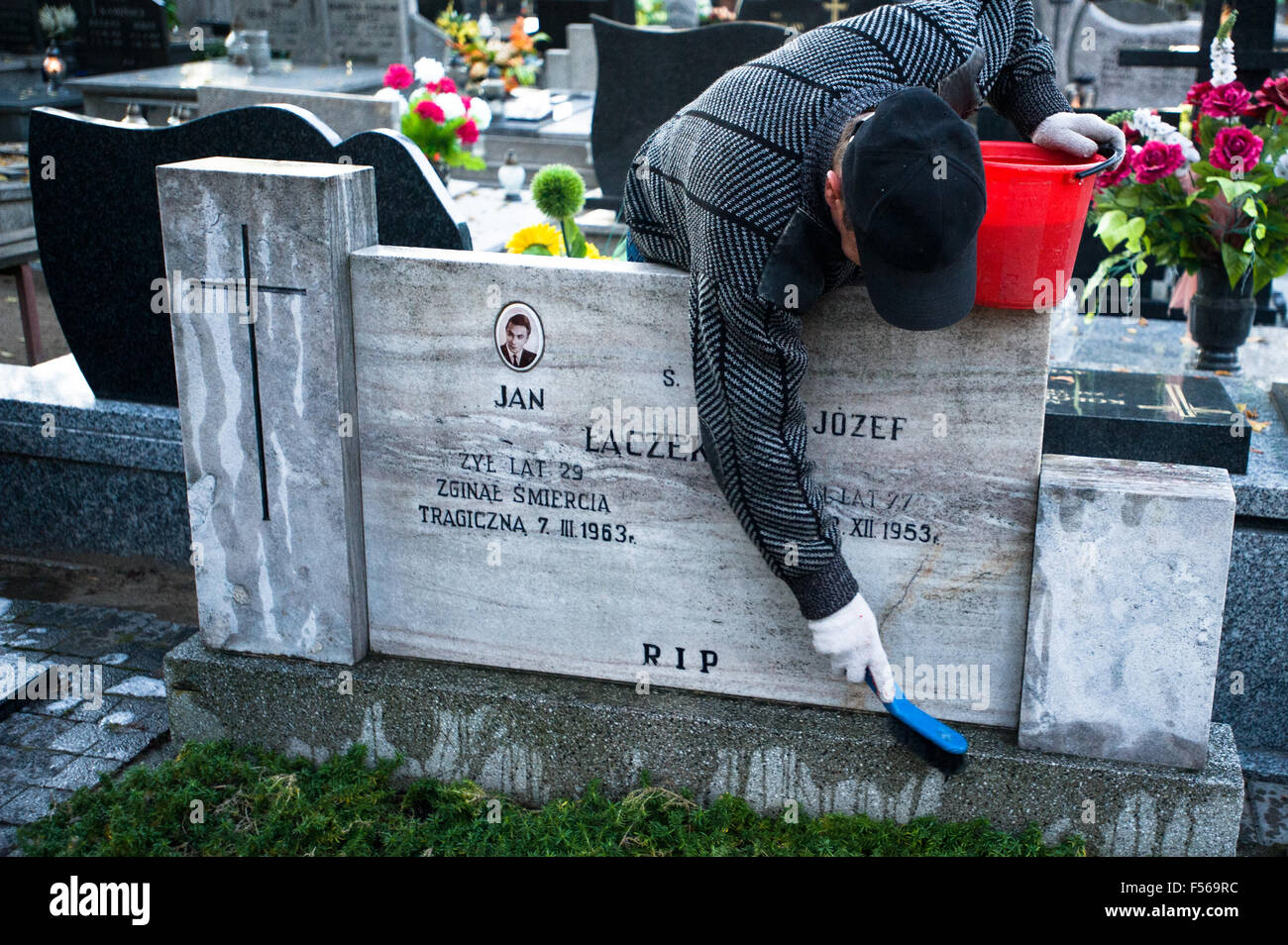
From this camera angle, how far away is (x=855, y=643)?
2.74 m

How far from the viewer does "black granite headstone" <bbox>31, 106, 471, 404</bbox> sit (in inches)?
161

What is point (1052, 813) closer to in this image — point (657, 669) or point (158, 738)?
point (657, 669)

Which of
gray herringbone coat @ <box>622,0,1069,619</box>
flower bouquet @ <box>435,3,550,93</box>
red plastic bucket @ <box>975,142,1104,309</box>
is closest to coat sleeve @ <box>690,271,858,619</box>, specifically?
gray herringbone coat @ <box>622,0,1069,619</box>

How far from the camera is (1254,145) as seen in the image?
12.7 ft

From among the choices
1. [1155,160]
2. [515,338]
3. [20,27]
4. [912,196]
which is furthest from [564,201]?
[20,27]

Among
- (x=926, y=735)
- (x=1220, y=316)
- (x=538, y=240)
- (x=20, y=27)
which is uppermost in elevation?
(x=20, y=27)

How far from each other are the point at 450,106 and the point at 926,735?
4367 millimetres

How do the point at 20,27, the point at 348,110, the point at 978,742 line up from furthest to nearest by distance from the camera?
1. the point at 20,27
2. the point at 348,110
3. the point at 978,742

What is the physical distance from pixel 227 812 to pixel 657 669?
43.2 inches

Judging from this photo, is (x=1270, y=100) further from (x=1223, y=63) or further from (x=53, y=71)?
(x=53, y=71)

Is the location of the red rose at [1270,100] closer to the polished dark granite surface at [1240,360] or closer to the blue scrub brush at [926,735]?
the polished dark granite surface at [1240,360]

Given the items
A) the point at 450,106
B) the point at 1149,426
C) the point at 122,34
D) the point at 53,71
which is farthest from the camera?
the point at 122,34

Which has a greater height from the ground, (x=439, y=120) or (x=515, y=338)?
(x=439, y=120)

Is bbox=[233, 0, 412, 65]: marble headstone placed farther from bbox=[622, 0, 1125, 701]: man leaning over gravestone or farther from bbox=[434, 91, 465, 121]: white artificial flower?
bbox=[622, 0, 1125, 701]: man leaning over gravestone
